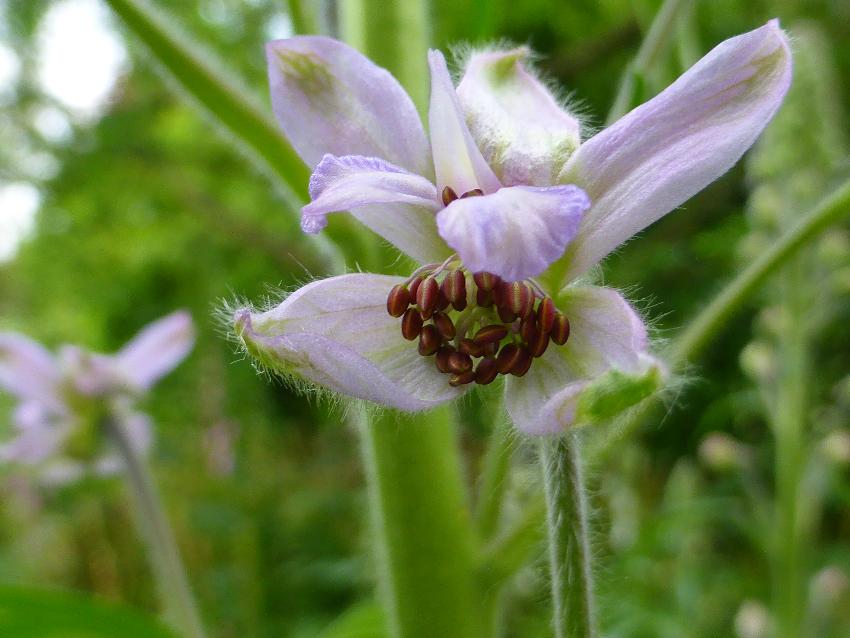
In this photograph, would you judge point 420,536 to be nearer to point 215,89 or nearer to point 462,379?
point 462,379

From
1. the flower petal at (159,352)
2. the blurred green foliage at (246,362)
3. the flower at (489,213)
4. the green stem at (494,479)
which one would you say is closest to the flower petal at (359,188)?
the flower at (489,213)

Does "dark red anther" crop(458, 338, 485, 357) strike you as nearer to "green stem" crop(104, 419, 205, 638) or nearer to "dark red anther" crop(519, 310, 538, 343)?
"dark red anther" crop(519, 310, 538, 343)

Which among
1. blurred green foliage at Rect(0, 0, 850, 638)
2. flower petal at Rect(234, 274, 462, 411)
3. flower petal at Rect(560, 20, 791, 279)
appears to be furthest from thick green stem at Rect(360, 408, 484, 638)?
blurred green foliage at Rect(0, 0, 850, 638)

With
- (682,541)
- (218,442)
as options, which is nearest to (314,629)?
(218,442)

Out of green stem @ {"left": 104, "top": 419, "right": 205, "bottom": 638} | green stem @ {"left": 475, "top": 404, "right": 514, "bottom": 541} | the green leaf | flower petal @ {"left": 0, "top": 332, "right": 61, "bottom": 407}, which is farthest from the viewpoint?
flower petal @ {"left": 0, "top": 332, "right": 61, "bottom": 407}

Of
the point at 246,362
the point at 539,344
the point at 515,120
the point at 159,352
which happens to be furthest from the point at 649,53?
the point at 246,362

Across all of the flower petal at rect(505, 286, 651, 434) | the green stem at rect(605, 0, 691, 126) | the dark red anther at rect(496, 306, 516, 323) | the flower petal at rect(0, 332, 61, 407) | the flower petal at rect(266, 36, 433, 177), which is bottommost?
the flower petal at rect(505, 286, 651, 434)
